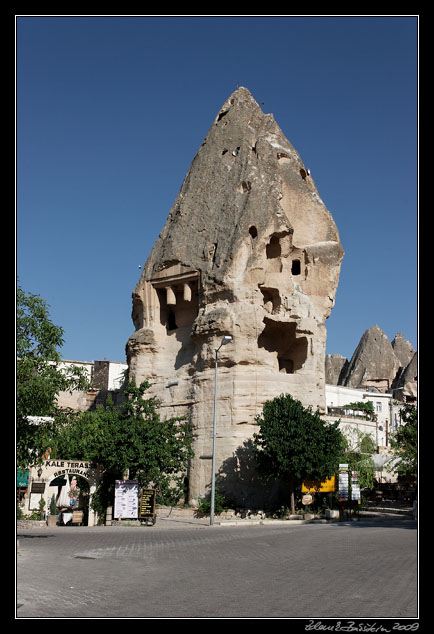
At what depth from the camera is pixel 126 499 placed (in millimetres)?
26797

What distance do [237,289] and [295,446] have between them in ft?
37.3

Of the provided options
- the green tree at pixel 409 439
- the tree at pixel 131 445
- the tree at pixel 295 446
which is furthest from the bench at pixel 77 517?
the green tree at pixel 409 439

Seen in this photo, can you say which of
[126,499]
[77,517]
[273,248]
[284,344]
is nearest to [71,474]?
[126,499]

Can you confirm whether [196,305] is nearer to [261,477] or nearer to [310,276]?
[310,276]

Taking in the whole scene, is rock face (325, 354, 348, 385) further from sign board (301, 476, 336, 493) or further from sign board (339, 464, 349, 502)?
sign board (339, 464, 349, 502)

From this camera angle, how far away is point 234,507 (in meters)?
34.6

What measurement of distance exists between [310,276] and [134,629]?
3832cm

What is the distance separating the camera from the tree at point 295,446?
30.9 m

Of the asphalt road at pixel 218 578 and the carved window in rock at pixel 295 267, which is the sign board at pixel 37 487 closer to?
the asphalt road at pixel 218 578

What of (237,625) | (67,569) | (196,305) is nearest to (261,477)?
(196,305)

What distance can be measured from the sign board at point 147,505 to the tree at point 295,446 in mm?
6536

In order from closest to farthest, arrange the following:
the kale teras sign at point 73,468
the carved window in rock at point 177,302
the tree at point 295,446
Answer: the kale teras sign at point 73,468 → the tree at point 295,446 → the carved window in rock at point 177,302

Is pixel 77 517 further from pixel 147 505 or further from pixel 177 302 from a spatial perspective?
pixel 177 302

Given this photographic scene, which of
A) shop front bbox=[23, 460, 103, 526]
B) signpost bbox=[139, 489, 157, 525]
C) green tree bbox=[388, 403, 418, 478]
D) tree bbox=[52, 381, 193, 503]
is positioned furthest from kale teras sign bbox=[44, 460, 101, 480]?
green tree bbox=[388, 403, 418, 478]
